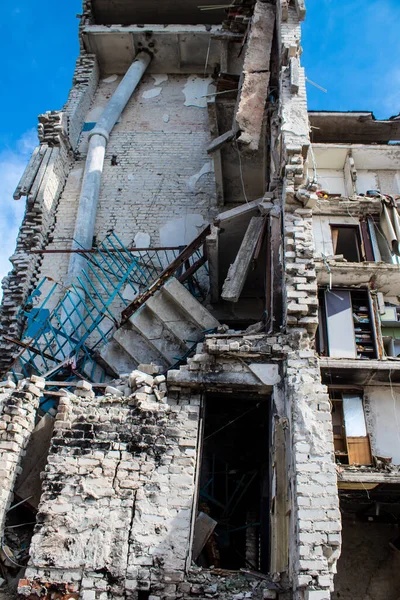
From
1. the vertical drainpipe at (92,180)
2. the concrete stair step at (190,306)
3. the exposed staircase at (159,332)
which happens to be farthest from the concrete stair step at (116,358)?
the concrete stair step at (190,306)

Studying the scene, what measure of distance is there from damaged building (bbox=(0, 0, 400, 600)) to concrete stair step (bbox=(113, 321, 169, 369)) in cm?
4

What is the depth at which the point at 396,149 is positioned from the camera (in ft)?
40.4

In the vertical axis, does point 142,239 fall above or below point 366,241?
above

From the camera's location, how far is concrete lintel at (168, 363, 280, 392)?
8.22 meters

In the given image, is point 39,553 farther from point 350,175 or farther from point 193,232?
point 350,175

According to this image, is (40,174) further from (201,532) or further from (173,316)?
(201,532)

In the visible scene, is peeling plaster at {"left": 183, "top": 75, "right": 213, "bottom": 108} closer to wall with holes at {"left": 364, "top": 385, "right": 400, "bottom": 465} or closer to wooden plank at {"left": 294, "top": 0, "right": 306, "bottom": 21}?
wooden plank at {"left": 294, "top": 0, "right": 306, "bottom": 21}

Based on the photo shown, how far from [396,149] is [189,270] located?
18.4ft

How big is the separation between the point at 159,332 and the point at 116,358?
103 cm

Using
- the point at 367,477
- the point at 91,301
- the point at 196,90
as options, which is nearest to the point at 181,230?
the point at 91,301

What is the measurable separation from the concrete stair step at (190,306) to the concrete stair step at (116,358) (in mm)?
1473

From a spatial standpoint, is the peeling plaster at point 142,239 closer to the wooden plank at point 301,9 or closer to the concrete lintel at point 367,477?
the wooden plank at point 301,9

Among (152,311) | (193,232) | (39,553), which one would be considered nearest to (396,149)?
(193,232)

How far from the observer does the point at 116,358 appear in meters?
10.8
